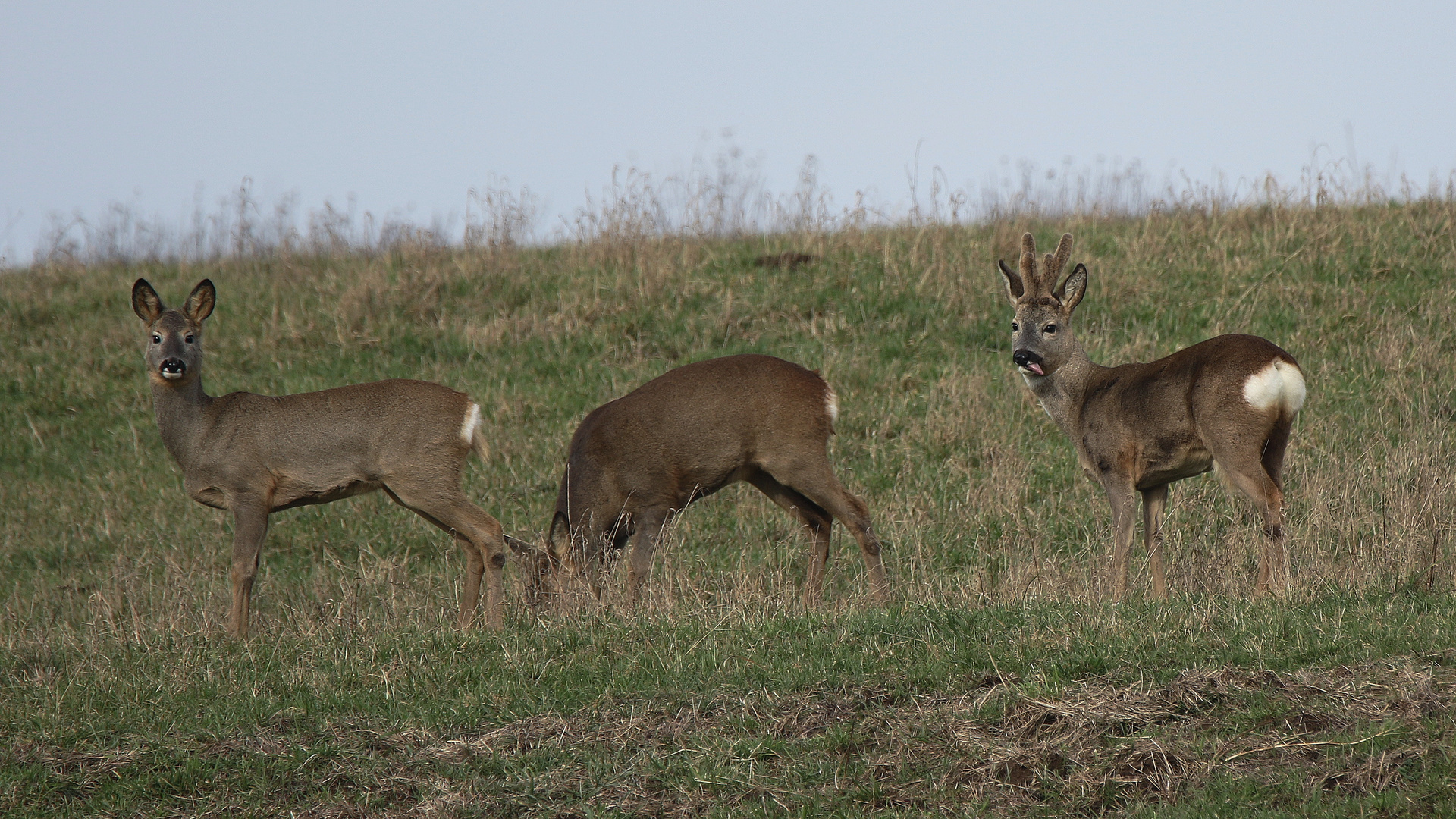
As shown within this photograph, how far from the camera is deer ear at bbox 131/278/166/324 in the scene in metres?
7.79

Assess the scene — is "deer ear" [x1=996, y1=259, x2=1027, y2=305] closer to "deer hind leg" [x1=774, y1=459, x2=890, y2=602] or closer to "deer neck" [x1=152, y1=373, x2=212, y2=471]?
"deer hind leg" [x1=774, y1=459, x2=890, y2=602]

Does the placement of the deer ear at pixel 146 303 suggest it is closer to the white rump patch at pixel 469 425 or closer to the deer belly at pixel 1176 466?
the white rump patch at pixel 469 425

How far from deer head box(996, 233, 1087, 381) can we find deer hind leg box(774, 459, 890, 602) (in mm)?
1338

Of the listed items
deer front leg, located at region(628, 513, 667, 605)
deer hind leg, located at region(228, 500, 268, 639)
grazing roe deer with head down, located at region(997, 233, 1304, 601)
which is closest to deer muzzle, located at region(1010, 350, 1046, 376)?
grazing roe deer with head down, located at region(997, 233, 1304, 601)

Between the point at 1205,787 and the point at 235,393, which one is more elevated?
the point at 235,393

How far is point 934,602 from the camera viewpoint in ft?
20.5

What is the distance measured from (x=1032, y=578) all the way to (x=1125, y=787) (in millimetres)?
2923

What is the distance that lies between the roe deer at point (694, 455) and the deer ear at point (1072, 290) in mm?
1542

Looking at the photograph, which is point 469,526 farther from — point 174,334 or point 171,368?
point 174,334

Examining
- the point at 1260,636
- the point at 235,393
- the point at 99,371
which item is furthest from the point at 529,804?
the point at 99,371

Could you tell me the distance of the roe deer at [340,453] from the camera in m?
7.52

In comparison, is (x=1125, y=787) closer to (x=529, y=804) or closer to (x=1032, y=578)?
(x=529, y=804)

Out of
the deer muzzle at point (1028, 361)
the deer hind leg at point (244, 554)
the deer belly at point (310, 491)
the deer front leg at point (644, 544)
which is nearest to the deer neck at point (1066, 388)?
the deer muzzle at point (1028, 361)

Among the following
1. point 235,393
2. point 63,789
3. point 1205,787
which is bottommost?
point 63,789
